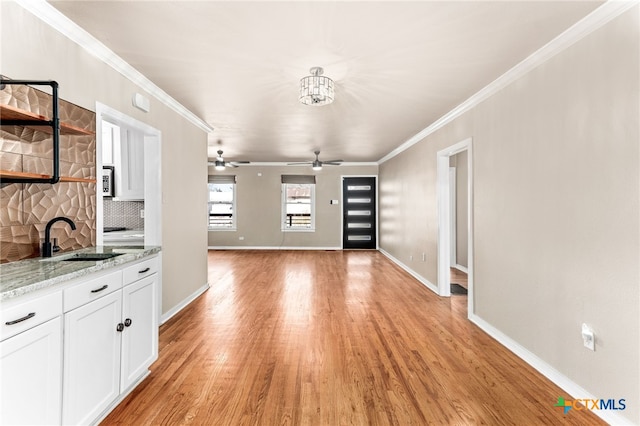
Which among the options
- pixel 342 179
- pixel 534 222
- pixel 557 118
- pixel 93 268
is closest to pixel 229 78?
pixel 93 268

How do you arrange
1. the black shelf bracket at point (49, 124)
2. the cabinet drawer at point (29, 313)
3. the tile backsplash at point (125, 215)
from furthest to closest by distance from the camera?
the tile backsplash at point (125, 215) → the black shelf bracket at point (49, 124) → the cabinet drawer at point (29, 313)

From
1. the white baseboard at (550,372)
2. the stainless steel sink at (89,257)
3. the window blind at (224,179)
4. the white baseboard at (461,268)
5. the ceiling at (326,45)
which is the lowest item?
the white baseboard at (550,372)

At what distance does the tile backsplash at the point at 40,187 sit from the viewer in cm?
177

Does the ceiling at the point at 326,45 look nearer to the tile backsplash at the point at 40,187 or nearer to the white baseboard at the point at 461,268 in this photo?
the tile backsplash at the point at 40,187

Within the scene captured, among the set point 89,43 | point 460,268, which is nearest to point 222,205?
point 460,268

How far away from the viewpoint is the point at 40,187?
76.9 inches

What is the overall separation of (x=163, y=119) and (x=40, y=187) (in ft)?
5.68

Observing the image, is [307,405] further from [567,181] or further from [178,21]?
[178,21]

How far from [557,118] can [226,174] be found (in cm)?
799

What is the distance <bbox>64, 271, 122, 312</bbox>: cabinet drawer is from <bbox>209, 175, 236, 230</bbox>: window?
7193 mm

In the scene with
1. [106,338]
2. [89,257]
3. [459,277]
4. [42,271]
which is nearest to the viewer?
[42,271]

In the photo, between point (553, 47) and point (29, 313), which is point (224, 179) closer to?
point (29, 313)

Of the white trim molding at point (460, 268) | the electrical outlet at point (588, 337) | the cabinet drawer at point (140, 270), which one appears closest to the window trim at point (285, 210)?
the white trim molding at point (460, 268)

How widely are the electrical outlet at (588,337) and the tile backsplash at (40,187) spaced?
11.7ft
